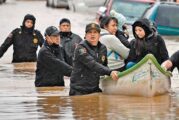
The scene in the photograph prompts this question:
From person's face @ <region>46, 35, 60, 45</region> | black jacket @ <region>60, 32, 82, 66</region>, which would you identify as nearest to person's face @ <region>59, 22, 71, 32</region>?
black jacket @ <region>60, 32, 82, 66</region>

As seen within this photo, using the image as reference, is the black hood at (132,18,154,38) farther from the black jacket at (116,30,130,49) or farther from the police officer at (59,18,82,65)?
the police officer at (59,18,82,65)

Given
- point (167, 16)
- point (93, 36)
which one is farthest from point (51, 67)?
point (167, 16)

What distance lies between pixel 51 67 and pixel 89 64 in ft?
5.56

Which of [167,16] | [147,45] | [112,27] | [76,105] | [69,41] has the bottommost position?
[76,105]

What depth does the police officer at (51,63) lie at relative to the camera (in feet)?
45.4

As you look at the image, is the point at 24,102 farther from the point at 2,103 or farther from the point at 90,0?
the point at 90,0

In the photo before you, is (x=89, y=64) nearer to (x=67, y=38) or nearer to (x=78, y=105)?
(x=78, y=105)

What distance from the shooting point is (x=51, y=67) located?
14047mm

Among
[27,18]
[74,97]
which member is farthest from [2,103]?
[27,18]

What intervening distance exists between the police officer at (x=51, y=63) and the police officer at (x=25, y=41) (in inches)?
184

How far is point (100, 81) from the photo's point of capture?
1314cm

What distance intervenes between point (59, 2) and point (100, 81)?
45451 millimetres

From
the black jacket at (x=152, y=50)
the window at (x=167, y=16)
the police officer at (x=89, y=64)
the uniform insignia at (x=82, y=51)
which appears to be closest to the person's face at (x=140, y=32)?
the black jacket at (x=152, y=50)

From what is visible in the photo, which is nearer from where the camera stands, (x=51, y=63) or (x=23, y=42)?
(x=51, y=63)
